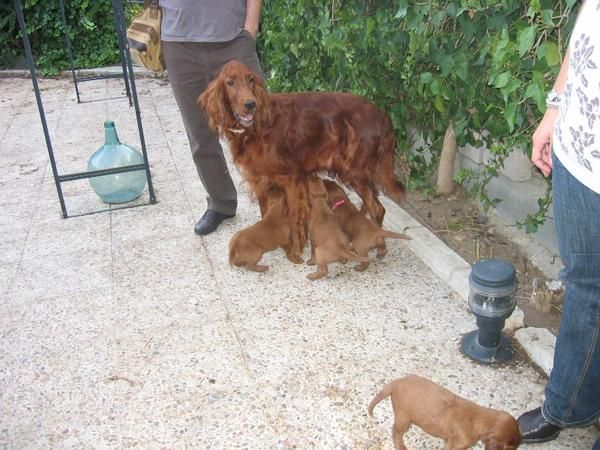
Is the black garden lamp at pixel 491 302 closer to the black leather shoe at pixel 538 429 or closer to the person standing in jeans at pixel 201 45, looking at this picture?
the black leather shoe at pixel 538 429

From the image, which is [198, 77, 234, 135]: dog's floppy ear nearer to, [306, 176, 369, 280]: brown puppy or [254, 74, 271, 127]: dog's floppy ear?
[254, 74, 271, 127]: dog's floppy ear

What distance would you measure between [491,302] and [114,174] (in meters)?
2.89

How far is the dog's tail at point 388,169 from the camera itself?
337 centimetres

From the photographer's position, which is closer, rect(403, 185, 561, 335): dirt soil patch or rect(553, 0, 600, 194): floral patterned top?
rect(553, 0, 600, 194): floral patterned top

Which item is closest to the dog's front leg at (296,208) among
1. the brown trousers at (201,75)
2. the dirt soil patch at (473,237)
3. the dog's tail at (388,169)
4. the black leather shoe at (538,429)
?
the dog's tail at (388,169)

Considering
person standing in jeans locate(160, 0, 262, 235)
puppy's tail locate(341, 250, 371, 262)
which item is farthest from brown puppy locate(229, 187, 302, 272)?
person standing in jeans locate(160, 0, 262, 235)

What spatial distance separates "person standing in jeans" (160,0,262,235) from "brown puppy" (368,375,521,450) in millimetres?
2175

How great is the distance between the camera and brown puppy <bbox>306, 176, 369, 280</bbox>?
3037 mm

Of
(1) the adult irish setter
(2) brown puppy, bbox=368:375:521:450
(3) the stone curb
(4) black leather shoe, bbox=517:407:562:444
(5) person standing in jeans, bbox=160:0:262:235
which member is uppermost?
(5) person standing in jeans, bbox=160:0:262:235

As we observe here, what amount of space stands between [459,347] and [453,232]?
49.4 inches

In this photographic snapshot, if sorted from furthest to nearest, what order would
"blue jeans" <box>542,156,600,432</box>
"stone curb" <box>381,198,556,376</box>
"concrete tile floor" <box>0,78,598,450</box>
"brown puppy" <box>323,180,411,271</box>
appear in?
"brown puppy" <box>323,180,411,271</box> → "stone curb" <box>381,198,556,376</box> → "concrete tile floor" <box>0,78,598,450</box> → "blue jeans" <box>542,156,600,432</box>

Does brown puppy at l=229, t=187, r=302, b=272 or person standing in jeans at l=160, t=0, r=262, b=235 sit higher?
person standing in jeans at l=160, t=0, r=262, b=235

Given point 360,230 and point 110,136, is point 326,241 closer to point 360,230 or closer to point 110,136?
point 360,230

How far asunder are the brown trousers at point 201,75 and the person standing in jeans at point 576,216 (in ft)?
6.82
